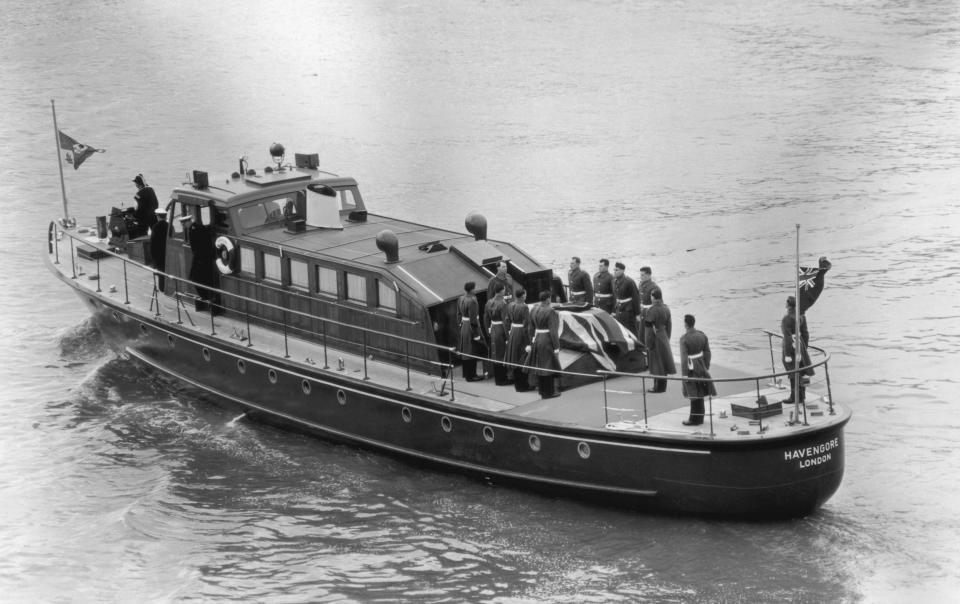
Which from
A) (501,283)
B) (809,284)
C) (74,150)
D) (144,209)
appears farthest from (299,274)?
Result: (809,284)

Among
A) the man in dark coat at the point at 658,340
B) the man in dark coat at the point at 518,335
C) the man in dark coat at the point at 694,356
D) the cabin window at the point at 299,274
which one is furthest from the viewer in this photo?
the cabin window at the point at 299,274

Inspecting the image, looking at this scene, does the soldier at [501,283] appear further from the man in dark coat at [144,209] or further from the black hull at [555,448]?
the man in dark coat at [144,209]

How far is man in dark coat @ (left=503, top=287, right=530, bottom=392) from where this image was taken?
17141mm

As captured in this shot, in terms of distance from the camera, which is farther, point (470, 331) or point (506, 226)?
point (506, 226)

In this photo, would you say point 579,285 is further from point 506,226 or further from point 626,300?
point 506,226

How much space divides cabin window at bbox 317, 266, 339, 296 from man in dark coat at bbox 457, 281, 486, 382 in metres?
2.26

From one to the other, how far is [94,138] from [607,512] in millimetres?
26911

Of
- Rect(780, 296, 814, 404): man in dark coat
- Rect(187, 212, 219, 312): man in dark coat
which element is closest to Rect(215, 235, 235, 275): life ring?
Rect(187, 212, 219, 312): man in dark coat

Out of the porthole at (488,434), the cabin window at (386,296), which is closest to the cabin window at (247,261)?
the cabin window at (386,296)

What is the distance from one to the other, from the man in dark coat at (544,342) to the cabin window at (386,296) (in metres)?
2.26

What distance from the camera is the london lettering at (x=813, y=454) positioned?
601 inches

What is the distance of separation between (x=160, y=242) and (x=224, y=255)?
1.71m

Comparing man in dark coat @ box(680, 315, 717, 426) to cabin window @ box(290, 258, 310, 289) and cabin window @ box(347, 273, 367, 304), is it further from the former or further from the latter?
cabin window @ box(290, 258, 310, 289)

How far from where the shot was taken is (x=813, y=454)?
50.4 feet
